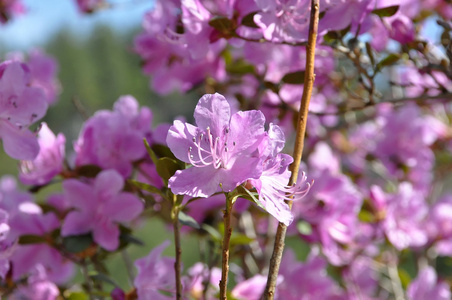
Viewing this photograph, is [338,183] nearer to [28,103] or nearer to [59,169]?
[59,169]

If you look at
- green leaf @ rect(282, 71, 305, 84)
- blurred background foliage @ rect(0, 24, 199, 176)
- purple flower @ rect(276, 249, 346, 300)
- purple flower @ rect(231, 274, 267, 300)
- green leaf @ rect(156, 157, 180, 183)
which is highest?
green leaf @ rect(156, 157, 180, 183)

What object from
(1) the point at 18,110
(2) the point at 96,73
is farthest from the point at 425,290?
(2) the point at 96,73

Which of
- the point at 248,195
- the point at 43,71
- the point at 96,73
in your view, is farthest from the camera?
the point at 96,73

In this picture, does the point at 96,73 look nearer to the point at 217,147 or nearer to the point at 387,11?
the point at 387,11

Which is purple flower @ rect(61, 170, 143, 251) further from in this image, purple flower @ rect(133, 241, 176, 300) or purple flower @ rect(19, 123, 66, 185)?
purple flower @ rect(133, 241, 176, 300)

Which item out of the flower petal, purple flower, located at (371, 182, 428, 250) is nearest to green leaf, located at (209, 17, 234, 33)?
the flower petal

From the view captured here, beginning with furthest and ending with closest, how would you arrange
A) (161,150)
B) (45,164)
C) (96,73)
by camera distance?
(96,73)
(45,164)
(161,150)
